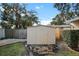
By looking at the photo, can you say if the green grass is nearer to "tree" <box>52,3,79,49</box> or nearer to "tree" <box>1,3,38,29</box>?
"tree" <box>52,3,79,49</box>

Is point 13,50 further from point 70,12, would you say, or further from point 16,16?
point 70,12

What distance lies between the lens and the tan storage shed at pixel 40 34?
5672 millimetres

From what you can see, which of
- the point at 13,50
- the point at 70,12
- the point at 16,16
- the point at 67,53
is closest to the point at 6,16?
the point at 16,16

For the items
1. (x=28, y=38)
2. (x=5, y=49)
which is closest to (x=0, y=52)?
(x=5, y=49)

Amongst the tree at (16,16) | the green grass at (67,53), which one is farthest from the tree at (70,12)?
the tree at (16,16)

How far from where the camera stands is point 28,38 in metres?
5.68

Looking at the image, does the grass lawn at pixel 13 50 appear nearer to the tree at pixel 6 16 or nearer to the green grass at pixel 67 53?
the tree at pixel 6 16

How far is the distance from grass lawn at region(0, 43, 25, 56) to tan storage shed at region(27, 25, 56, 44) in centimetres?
21

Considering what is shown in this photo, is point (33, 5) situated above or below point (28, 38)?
above

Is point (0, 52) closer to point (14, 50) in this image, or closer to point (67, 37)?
point (14, 50)

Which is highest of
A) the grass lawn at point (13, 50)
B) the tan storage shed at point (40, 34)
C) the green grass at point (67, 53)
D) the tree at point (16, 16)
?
the tree at point (16, 16)

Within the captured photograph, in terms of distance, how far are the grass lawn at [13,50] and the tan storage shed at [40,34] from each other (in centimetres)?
21

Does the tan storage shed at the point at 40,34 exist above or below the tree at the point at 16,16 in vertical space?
below

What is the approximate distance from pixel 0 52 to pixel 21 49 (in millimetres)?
437
